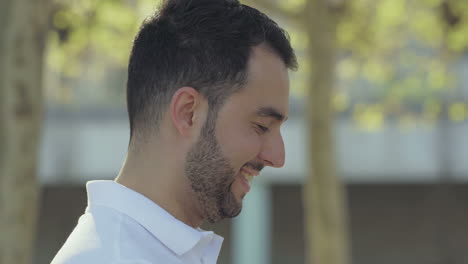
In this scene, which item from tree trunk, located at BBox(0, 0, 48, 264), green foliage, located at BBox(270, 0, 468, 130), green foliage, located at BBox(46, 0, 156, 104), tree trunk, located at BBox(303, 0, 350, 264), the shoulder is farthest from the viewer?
green foliage, located at BBox(270, 0, 468, 130)

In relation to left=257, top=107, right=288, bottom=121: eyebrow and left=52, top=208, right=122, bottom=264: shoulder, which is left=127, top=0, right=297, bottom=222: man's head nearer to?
left=257, top=107, right=288, bottom=121: eyebrow

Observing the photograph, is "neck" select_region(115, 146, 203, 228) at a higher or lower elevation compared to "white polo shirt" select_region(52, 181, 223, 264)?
higher

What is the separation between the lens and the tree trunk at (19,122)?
4859 mm

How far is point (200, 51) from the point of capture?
1.85m

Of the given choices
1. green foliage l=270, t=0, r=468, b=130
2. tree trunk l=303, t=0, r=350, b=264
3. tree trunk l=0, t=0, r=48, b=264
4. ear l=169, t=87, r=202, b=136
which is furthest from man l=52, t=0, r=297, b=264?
green foliage l=270, t=0, r=468, b=130

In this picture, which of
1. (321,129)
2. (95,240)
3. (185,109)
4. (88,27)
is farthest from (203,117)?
(88,27)

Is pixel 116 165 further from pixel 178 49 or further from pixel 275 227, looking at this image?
pixel 178 49

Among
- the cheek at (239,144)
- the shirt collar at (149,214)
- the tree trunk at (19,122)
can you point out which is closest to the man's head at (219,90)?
the cheek at (239,144)

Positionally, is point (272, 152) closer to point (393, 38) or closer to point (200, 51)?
point (200, 51)

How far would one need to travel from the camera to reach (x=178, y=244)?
5.52 ft

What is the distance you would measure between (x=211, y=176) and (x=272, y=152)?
0.52ft

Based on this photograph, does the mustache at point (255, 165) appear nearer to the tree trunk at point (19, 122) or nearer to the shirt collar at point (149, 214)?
the shirt collar at point (149, 214)

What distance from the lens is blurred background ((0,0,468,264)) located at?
28.2 feet

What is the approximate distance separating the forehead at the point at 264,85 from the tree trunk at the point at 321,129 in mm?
6588
